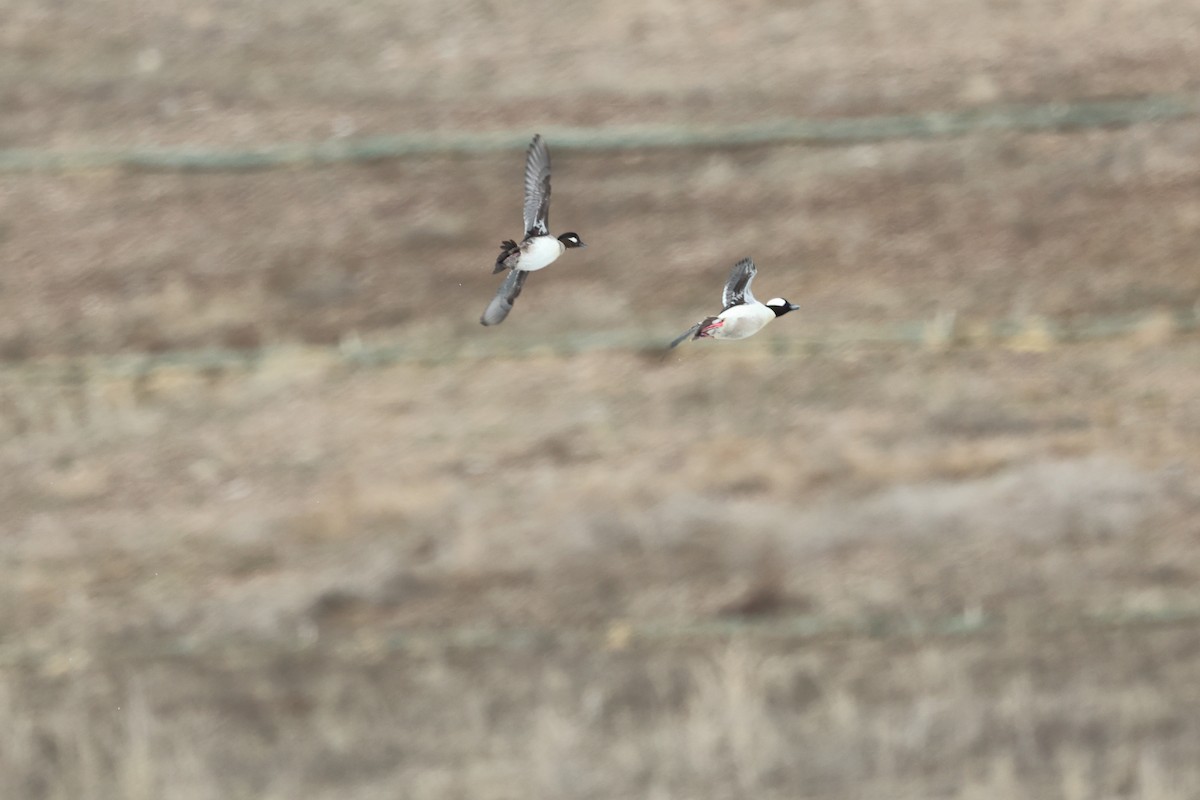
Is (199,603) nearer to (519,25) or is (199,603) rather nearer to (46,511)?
(46,511)

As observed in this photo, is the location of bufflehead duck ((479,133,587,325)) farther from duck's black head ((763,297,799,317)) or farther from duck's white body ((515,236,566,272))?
duck's black head ((763,297,799,317))

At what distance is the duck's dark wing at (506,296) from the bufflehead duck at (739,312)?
192 millimetres

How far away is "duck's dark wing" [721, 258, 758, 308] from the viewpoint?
1410mm

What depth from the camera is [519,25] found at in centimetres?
159

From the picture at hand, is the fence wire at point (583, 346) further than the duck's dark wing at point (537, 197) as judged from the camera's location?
Yes

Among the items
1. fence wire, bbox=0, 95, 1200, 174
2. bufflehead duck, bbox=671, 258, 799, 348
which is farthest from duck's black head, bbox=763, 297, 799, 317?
fence wire, bbox=0, 95, 1200, 174

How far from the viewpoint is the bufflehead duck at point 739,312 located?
1390 mm

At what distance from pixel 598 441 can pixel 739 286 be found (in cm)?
26

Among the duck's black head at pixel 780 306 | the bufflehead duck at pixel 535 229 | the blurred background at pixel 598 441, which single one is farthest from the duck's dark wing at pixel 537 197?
the duck's black head at pixel 780 306

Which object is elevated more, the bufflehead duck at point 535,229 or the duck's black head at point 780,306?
the bufflehead duck at point 535,229

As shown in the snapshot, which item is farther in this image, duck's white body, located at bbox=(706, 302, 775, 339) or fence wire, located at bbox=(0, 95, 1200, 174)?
fence wire, located at bbox=(0, 95, 1200, 174)

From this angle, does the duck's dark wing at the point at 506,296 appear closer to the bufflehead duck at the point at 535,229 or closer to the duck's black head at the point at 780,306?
the bufflehead duck at the point at 535,229

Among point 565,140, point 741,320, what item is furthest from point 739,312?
point 565,140

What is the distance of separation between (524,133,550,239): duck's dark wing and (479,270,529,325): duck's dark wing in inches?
3.4
